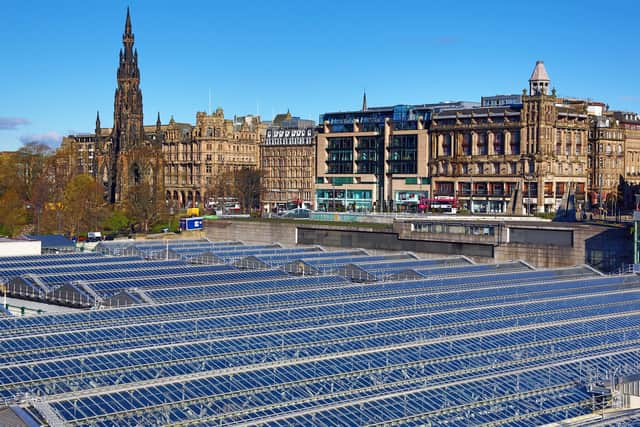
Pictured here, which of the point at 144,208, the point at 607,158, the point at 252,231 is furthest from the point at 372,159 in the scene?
the point at 252,231

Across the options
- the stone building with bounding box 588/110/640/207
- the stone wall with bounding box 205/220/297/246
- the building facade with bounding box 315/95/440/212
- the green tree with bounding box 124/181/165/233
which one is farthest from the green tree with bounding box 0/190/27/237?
the stone building with bounding box 588/110/640/207

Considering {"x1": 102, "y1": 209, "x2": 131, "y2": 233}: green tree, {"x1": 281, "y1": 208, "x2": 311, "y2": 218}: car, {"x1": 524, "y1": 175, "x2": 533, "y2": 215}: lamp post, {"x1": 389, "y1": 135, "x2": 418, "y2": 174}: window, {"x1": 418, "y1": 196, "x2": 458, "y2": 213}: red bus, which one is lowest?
{"x1": 102, "y1": 209, "x2": 131, "y2": 233}: green tree

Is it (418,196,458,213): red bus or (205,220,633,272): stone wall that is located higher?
(418,196,458,213): red bus

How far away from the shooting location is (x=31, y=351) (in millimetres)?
46062

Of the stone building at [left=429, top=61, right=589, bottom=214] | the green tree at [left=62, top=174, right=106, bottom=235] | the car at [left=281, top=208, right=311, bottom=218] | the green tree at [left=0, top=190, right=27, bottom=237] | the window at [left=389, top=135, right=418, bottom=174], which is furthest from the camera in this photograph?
the window at [left=389, top=135, right=418, bottom=174]

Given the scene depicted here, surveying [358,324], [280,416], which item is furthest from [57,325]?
[280,416]

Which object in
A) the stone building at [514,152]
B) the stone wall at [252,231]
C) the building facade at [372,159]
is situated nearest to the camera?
the stone wall at [252,231]

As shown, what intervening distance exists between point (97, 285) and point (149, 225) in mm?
95149

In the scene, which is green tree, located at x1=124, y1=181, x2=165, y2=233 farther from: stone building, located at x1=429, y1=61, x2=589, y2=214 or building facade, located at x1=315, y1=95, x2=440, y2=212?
stone building, located at x1=429, y1=61, x2=589, y2=214

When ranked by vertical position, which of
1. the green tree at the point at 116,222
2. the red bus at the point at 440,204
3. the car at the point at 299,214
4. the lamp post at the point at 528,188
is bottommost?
the green tree at the point at 116,222

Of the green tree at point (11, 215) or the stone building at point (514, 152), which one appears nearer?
the stone building at point (514, 152)

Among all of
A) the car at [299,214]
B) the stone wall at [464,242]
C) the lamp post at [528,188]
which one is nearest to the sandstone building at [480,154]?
the lamp post at [528,188]

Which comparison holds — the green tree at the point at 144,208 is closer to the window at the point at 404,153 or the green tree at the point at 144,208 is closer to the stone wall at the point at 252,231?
the stone wall at the point at 252,231

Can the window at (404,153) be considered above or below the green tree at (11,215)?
above
